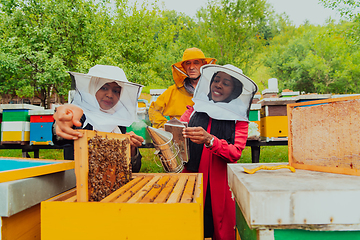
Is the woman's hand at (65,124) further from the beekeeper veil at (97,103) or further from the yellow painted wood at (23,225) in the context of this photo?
the beekeeper veil at (97,103)

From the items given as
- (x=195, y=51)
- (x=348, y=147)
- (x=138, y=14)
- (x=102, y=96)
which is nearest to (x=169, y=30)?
(x=138, y=14)

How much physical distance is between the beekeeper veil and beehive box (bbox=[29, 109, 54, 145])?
12.8 ft

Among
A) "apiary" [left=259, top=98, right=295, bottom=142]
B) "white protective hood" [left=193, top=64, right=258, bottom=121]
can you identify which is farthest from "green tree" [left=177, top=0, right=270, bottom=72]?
"white protective hood" [left=193, top=64, right=258, bottom=121]

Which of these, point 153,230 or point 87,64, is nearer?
point 153,230

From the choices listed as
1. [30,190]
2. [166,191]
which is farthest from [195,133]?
[30,190]

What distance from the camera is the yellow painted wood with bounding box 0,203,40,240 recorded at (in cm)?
101

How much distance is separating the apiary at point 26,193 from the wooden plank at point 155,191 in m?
0.53

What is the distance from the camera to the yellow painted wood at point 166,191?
1021 millimetres

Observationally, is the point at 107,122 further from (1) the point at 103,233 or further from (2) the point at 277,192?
(2) the point at 277,192

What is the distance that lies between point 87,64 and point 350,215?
32.3 feet

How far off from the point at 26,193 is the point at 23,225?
0.17 metres

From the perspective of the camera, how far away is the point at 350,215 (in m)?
0.76

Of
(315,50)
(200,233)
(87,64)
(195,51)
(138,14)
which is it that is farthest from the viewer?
(315,50)

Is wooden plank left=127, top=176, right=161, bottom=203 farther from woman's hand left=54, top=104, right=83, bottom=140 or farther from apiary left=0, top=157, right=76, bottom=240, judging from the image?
apiary left=0, top=157, right=76, bottom=240
